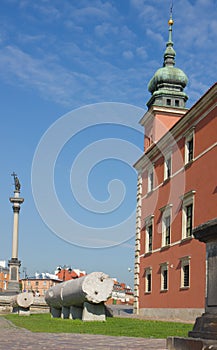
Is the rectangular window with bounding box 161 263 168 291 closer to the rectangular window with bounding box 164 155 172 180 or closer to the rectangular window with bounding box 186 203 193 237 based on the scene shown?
the rectangular window with bounding box 186 203 193 237

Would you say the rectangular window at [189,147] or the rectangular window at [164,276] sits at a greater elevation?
the rectangular window at [189,147]

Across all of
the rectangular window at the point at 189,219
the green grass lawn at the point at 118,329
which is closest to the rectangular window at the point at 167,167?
the rectangular window at the point at 189,219

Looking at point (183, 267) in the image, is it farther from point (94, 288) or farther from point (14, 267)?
point (14, 267)

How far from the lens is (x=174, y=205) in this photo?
29.6 meters

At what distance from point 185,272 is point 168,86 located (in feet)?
62.4

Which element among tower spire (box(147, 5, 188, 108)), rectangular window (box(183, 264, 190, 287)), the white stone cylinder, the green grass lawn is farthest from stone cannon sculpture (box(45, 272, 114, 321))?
tower spire (box(147, 5, 188, 108))

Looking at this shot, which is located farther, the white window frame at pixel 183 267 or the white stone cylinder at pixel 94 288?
the white window frame at pixel 183 267

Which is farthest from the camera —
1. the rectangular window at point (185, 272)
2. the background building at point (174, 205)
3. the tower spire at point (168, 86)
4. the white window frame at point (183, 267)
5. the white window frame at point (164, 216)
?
the tower spire at point (168, 86)

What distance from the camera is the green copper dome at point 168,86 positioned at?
135 ft

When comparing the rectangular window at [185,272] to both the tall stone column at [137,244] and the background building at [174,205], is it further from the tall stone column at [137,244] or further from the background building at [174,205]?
the tall stone column at [137,244]

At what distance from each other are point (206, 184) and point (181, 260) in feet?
15.7

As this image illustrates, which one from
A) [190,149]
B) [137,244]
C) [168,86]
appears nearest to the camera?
[190,149]

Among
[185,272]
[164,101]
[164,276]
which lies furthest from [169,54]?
[185,272]

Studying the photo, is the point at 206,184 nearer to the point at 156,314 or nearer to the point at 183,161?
the point at 183,161
